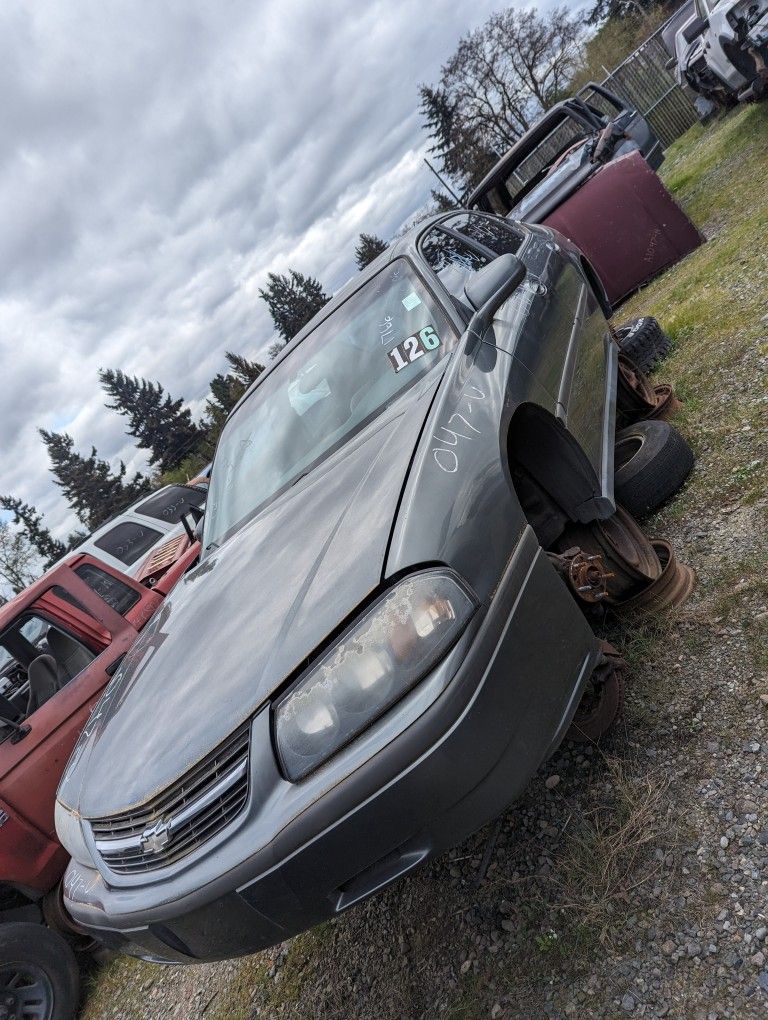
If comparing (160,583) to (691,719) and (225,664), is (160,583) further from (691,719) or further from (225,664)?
(691,719)

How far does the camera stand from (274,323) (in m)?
61.8

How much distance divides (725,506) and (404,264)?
169 centimetres

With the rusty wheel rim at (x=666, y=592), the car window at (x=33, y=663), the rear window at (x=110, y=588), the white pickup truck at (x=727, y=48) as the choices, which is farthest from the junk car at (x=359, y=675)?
the white pickup truck at (x=727, y=48)

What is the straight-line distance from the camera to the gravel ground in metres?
1.69

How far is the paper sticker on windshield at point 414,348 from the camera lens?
2.55 m

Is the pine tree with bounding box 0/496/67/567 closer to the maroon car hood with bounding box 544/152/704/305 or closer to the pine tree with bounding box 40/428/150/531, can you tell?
the pine tree with bounding box 40/428/150/531

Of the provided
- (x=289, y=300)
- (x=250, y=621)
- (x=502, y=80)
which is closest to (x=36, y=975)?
(x=250, y=621)

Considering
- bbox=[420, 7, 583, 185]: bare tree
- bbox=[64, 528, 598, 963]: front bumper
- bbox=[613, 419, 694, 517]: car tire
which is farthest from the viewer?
bbox=[420, 7, 583, 185]: bare tree

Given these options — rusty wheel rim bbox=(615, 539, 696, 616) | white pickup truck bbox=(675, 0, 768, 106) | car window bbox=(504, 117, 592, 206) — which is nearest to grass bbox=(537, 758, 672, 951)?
rusty wheel rim bbox=(615, 539, 696, 616)

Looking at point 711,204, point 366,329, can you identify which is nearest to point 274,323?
point 711,204

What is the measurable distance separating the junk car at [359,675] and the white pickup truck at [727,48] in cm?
570

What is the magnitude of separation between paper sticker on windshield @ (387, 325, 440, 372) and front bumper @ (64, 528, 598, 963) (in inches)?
38.5

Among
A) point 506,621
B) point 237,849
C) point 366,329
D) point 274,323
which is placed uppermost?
point 274,323

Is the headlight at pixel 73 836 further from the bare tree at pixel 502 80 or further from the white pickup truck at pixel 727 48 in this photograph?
the bare tree at pixel 502 80
